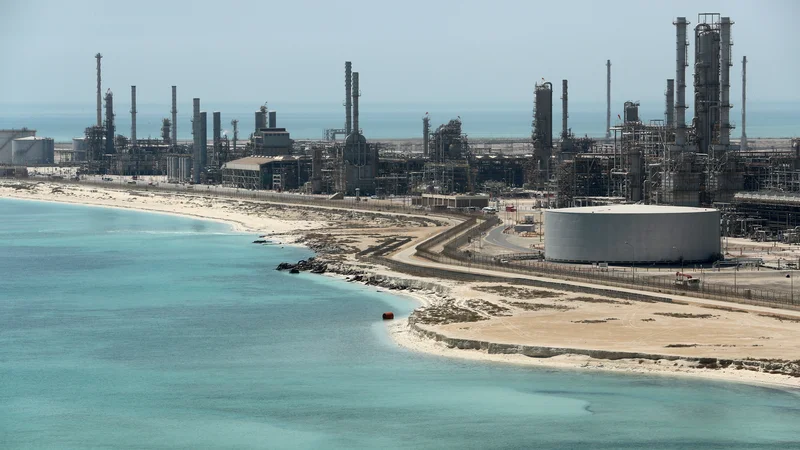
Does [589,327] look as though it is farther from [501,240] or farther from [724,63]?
[724,63]

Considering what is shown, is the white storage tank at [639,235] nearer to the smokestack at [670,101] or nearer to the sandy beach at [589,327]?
the sandy beach at [589,327]

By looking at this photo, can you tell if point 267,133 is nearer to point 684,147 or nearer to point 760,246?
point 684,147

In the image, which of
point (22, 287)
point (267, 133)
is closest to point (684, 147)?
point (22, 287)

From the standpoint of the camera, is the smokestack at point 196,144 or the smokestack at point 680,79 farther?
the smokestack at point 196,144

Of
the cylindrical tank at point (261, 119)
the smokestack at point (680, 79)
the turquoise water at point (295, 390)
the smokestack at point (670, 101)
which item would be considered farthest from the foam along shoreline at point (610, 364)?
the cylindrical tank at point (261, 119)

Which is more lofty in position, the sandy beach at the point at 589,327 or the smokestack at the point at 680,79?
the smokestack at the point at 680,79

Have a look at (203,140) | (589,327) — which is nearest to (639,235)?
(589,327)

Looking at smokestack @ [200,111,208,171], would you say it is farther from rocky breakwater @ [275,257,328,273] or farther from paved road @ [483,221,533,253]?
rocky breakwater @ [275,257,328,273]
